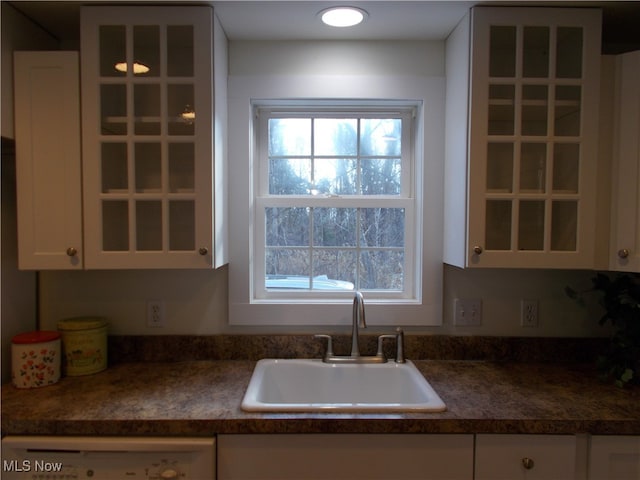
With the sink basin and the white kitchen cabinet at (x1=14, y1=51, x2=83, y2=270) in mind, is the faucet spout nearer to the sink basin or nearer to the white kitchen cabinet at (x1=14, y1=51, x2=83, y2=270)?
the sink basin

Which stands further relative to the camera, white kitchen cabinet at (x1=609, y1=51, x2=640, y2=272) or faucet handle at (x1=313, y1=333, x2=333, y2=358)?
faucet handle at (x1=313, y1=333, x2=333, y2=358)

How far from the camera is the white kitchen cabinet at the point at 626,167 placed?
4.33 feet

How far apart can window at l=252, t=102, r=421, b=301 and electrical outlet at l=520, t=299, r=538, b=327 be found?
484 mm

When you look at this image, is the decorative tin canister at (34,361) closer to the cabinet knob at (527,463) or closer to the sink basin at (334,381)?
the sink basin at (334,381)

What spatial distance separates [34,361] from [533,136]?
205cm

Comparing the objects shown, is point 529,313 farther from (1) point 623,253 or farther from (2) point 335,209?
(2) point 335,209

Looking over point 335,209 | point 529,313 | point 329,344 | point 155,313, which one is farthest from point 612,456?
point 155,313

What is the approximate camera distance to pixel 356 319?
149 cm

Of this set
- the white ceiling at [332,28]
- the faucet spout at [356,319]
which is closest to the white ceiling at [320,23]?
the white ceiling at [332,28]

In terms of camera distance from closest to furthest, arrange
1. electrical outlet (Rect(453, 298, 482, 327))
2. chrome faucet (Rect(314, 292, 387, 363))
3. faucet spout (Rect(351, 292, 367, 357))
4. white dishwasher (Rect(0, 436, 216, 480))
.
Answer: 1. white dishwasher (Rect(0, 436, 216, 480))
2. faucet spout (Rect(351, 292, 367, 357))
3. chrome faucet (Rect(314, 292, 387, 363))
4. electrical outlet (Rect(453, 298, 482, 327))

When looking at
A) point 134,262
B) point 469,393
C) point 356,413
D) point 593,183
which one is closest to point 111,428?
point 134,262

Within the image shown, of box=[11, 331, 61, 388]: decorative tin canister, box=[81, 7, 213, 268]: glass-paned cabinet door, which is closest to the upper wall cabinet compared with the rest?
box=[81, 7, 213, 268]: glass-paned cabinet door

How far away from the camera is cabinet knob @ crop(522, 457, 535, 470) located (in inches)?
43.2

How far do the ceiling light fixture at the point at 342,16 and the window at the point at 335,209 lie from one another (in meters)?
0.38
